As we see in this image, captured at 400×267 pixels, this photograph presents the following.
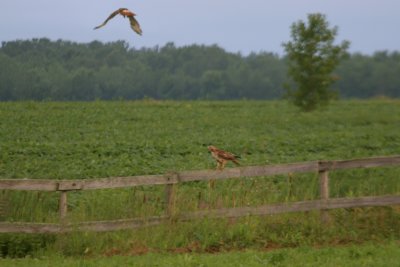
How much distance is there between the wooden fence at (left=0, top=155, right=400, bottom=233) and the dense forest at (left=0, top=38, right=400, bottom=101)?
21.2ft

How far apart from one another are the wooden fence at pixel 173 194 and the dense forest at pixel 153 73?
6452 millimetres

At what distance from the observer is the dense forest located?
28.2 m

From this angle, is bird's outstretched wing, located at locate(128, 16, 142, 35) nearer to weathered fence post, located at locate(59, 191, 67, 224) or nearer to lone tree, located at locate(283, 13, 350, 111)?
weathered fence post, located at locate(59, 191, 67, 224)

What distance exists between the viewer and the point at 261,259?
8.07 meters

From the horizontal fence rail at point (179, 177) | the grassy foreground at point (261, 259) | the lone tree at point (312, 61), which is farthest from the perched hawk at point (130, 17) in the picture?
the lone tree at point (312, 61)

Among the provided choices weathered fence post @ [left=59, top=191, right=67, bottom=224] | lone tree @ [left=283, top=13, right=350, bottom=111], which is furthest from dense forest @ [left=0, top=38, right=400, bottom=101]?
weathered fence post @ [left=59, top=191, right=67, bottom=224]

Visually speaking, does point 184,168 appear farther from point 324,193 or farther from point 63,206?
point 63,206

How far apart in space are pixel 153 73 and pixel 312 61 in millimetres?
39760

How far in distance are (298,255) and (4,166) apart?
435 inches

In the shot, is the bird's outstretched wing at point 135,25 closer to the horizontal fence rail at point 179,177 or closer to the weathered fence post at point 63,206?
the horizontal fence rail at point 179,177

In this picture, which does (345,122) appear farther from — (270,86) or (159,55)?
(270,86)

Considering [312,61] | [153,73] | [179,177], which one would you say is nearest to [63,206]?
[179,177]

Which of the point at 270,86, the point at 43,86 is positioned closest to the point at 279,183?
the point at 43,86

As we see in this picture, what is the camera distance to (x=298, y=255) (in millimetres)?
8273
